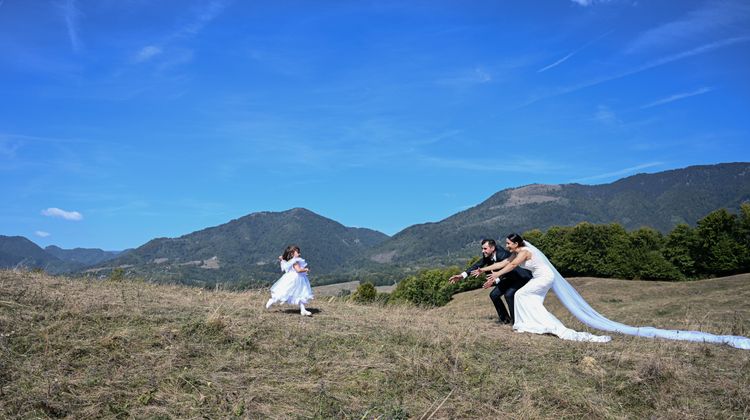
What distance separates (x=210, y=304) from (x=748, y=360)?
10.5m

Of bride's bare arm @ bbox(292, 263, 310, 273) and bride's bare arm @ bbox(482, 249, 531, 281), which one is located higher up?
bride's bare arm @ bbox(292, 263, 310, 273)

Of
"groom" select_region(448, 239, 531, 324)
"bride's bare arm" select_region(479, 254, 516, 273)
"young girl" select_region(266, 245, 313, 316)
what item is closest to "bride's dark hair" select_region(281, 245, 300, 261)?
"young girl" select_region(266, 245, 313, 316)

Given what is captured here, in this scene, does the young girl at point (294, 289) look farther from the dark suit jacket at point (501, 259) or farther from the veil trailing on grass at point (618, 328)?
the veil trailing on grass at point (618, 328)

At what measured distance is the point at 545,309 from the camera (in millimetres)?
10914

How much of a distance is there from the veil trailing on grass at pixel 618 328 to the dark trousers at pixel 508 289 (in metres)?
0.73

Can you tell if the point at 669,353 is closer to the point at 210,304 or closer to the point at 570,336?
the point at 570,336

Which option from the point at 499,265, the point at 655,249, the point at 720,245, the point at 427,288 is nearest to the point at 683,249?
the point at 720,245

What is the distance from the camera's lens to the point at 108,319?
864cm

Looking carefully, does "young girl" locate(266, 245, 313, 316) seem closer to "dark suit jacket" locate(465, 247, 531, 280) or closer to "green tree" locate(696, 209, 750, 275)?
"dark suit jacket" locate(465, 247, 531, 280)

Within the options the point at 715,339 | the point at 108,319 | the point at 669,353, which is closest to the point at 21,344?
the point at 108,319

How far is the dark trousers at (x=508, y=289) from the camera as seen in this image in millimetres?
11812

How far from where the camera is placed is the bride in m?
10.3

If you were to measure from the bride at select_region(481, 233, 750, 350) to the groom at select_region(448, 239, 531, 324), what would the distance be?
30 cm

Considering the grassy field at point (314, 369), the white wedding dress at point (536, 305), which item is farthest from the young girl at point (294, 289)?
the white wedding dress at point (536, 305)
